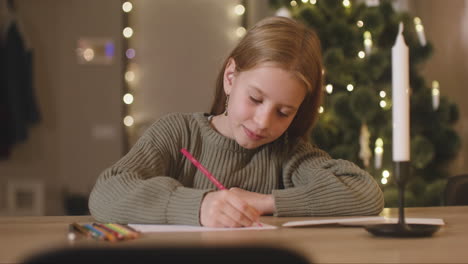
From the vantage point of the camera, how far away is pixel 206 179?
56.4 inches

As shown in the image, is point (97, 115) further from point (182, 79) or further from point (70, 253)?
point (70, 253)

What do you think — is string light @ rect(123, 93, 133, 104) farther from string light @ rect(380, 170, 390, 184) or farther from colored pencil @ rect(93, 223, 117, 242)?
colored pencil @ rect(93, 223, 117, 242)

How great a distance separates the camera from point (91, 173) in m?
4.16

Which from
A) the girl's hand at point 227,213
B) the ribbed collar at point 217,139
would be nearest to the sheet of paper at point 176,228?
the girl's hand at point 227,213

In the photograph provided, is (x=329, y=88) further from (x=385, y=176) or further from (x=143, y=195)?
(x=143, y=195)

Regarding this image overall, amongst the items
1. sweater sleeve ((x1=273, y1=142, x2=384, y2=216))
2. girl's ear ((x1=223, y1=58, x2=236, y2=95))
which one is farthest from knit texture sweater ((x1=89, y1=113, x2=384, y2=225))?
girl's ear ((x1=223, y1=58, x2=236, y2=95))

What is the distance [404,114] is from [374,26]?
2.17 meters

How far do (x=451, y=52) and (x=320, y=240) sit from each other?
285 cm

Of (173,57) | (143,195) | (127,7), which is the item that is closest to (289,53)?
(143,195)

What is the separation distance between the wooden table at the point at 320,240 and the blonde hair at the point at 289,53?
33 centimetres

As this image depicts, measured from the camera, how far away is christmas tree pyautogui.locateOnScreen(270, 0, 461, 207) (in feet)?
9.34

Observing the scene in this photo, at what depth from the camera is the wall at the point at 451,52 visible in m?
3.38

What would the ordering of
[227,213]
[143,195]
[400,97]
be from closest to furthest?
[400,97]
[227,213]
[143,195]

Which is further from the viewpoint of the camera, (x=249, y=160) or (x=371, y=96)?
(x=371, y=96)
